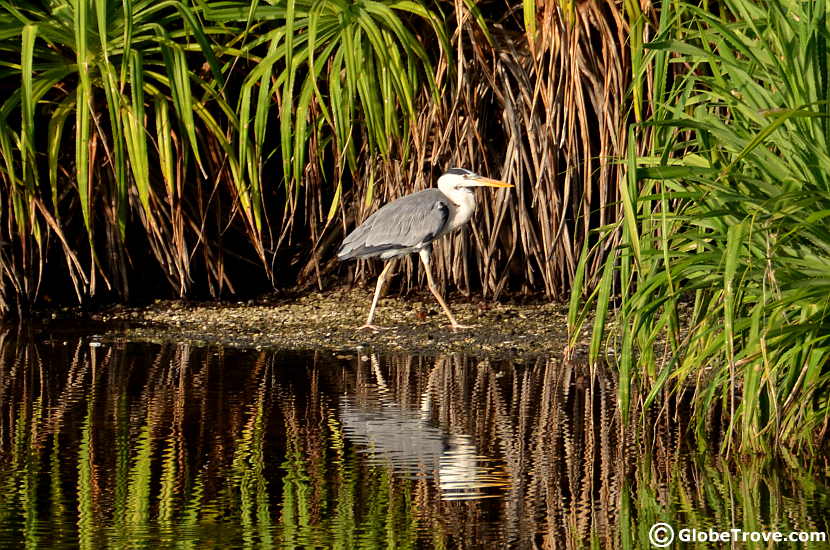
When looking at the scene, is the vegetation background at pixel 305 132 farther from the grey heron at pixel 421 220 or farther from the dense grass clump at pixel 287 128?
the grey heron at pixel 421 220

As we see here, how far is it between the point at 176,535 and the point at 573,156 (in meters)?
4.64

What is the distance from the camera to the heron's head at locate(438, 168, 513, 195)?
7.45 m

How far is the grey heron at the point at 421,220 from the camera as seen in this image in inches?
294

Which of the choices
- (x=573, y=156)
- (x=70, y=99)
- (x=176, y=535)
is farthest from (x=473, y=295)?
(x=176, y=535)

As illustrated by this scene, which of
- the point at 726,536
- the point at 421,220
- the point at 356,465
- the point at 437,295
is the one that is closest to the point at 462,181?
the point at 421,220

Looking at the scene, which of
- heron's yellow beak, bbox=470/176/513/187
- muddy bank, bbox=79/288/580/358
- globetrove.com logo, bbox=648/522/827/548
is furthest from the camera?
heron's yellow beak, bbox=470/176/513/187

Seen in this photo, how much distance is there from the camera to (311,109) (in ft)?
26.0

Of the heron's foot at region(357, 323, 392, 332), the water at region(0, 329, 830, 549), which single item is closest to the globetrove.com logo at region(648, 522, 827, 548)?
the water at region(0, 329, 830, 549)

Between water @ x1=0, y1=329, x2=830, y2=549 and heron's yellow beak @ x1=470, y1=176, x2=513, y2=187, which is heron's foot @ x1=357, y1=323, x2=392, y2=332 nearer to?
heron's yellow beak @ x1=470, y1=176, x2=513, y2=187

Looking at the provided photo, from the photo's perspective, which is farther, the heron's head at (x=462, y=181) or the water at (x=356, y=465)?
the heron's head at (x=462, y=181)

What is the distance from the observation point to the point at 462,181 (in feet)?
24.6

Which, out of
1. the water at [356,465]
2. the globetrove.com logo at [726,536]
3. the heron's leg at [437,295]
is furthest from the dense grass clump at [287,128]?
the globetrove.com logo at [726,536]

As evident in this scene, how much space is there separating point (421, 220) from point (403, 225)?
10cm

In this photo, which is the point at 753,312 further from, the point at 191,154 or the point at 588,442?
the point at 191,154
